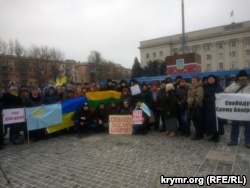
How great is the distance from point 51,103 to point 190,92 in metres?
5.17

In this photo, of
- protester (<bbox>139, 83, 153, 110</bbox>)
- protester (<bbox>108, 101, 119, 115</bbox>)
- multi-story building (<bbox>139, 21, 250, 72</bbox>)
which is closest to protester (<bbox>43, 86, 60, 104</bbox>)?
protester (<bbox>108, 101, 119, 115</bbox>)

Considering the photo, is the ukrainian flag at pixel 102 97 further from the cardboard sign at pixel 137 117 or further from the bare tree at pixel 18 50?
the bare tree at pixel 18 50

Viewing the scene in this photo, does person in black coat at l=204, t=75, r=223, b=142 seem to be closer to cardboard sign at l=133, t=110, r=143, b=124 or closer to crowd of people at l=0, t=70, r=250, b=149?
crowd of people at l=0, t=70, r=250, b=149

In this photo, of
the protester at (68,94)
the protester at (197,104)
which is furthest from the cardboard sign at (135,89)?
the protester at (68,94)

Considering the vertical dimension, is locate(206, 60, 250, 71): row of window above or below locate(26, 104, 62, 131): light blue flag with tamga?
above

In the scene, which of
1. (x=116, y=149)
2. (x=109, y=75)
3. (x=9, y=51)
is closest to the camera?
(x=116, y=149)

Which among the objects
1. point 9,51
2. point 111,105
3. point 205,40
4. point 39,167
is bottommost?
point 39,167

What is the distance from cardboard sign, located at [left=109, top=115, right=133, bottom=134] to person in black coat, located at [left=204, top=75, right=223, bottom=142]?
272 centimetres

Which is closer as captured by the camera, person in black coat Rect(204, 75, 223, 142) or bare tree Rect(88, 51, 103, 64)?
person in black coat Rect(204, 75, 223, 142)

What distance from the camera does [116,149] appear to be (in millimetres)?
6133

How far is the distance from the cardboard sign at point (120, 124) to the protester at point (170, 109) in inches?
54.6

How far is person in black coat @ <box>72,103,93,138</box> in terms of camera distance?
8109 millimetres

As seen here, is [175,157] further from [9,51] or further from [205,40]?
[205,40]

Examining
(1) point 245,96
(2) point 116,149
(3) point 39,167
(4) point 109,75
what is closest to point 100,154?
(2) point 116,149
